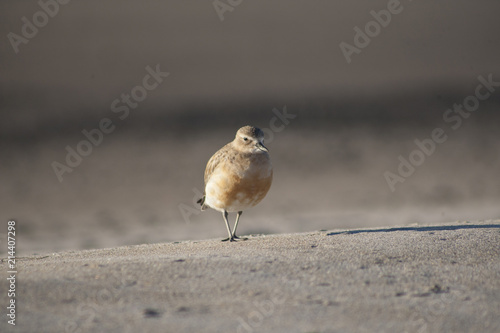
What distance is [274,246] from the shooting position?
568cm

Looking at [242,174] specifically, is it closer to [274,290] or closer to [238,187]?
[238,187]

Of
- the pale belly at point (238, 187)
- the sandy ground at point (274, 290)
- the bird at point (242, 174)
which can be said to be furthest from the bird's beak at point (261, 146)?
the sandy ground at point (274, 290)

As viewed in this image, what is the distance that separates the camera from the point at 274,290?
13.4 ft

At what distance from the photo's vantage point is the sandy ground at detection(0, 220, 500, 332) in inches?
140

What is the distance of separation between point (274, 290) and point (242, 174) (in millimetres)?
2711

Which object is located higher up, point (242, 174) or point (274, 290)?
point (242, 174)

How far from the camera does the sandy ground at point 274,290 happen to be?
3.56 m

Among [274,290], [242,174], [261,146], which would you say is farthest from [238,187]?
[274,290]

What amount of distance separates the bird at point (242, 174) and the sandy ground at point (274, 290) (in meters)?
1.23

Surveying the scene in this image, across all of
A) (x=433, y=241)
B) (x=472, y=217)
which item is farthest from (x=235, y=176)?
(x=472, y=217)

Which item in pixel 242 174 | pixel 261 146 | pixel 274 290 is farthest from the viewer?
pixel 261 146

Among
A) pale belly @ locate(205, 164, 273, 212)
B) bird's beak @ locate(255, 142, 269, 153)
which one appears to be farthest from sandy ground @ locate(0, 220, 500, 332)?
bird's beak @ locate(255, 142, 269, 153)

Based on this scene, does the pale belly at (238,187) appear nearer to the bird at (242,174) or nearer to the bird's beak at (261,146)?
the bird at (242,174)

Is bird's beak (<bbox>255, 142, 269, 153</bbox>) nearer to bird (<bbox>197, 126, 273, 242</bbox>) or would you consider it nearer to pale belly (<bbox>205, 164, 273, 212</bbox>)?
bird (<bbox>197, 126, 273, 242</bbox>)
